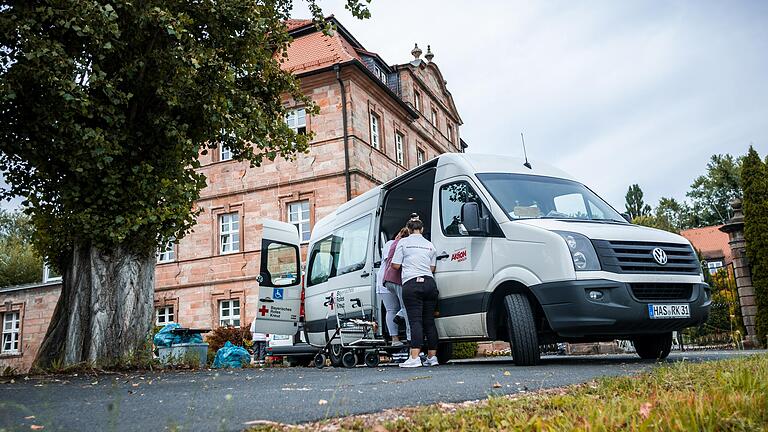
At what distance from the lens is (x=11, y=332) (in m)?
33.8

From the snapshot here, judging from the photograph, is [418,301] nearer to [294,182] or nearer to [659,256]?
[659,256]

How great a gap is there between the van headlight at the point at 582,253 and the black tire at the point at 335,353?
3.99 metres

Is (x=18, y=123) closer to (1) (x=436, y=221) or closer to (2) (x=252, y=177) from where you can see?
(1) (x=436, y=221)

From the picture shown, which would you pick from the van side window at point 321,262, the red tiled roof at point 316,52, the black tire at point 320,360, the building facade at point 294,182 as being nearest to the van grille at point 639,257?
the black tire at point 320,360

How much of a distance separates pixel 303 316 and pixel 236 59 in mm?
4848

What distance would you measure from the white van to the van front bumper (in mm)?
10

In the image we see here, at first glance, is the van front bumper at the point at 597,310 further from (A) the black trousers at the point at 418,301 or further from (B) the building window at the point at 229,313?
(B) the building window at the point at 229,313

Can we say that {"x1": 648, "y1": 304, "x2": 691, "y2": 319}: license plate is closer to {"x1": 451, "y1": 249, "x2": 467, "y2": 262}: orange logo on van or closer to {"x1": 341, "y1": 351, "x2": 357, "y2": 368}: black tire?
{"x1": 451, "y1": 249, "x2": 467, "y2": 262}: orange logo on van

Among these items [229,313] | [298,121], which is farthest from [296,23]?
[229,313]

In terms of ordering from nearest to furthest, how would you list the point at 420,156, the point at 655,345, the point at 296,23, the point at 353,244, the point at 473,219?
the point at 473,219
the point at 655,345
the point at 353,244
the point at 296,23
the point at 420,156

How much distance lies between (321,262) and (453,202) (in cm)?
433

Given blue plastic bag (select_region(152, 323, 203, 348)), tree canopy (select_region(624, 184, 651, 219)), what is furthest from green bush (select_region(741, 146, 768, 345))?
tree canopy (select_region(624, 184, 651, 219))

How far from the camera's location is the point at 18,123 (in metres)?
9.81

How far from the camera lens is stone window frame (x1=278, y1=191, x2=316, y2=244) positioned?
25078mm
